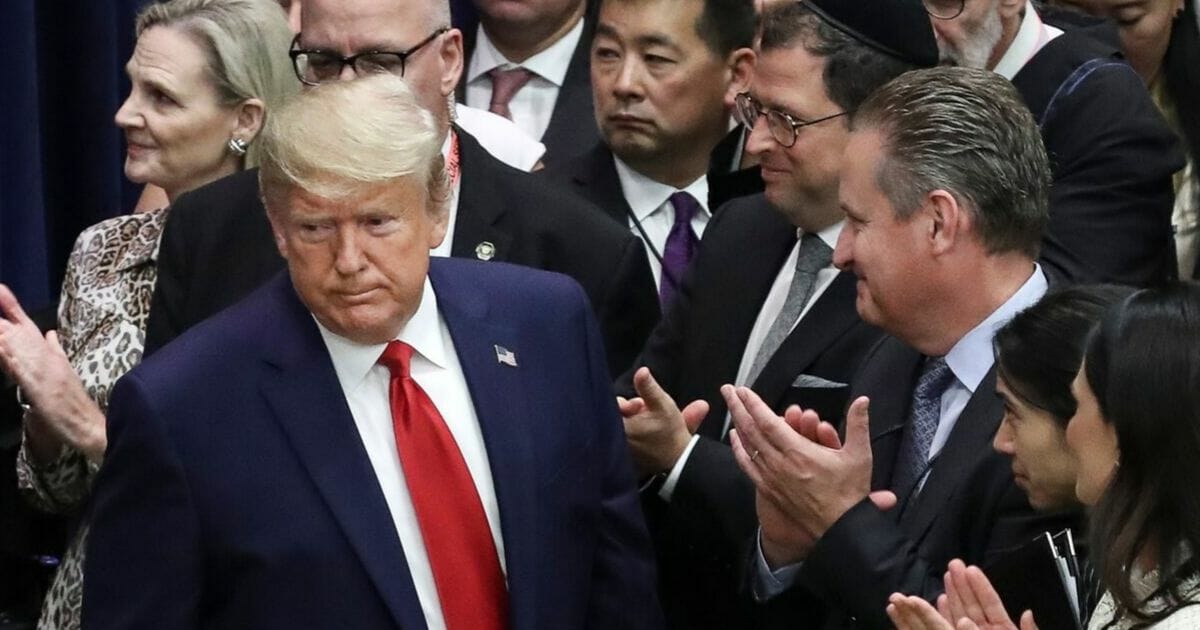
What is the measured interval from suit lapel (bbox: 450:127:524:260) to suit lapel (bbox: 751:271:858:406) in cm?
53

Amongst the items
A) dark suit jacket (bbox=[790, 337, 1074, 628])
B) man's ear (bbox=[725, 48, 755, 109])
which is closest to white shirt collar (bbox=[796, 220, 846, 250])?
dark suit jacket (bbox=[790, 337, 1074, 628])

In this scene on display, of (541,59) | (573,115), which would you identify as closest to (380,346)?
(573,115)

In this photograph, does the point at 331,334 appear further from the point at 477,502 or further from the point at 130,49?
the point at 130,49

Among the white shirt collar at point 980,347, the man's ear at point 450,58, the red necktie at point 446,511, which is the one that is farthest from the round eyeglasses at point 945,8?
the red necktie at point 446,511

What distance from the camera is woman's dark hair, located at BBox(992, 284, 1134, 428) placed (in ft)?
9.57

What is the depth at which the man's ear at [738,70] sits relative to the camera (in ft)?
14.5

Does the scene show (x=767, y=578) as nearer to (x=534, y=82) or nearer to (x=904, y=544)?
(x=904, y=544)

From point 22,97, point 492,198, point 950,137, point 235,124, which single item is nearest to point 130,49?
point 22,97

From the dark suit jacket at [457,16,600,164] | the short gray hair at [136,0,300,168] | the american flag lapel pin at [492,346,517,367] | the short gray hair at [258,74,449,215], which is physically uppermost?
the short gray hair at [258,74,449,215]

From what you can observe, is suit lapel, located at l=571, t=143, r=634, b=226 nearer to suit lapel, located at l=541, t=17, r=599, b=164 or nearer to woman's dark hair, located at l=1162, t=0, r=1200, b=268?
suit lapel, located at l=541, t=17, r=599, b=164

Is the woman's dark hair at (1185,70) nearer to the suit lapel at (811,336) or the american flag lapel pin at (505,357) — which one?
the suit lapel at (811,336)

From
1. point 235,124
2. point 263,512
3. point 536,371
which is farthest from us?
point 235,124

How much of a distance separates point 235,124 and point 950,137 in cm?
151

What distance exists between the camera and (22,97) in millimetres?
5316
